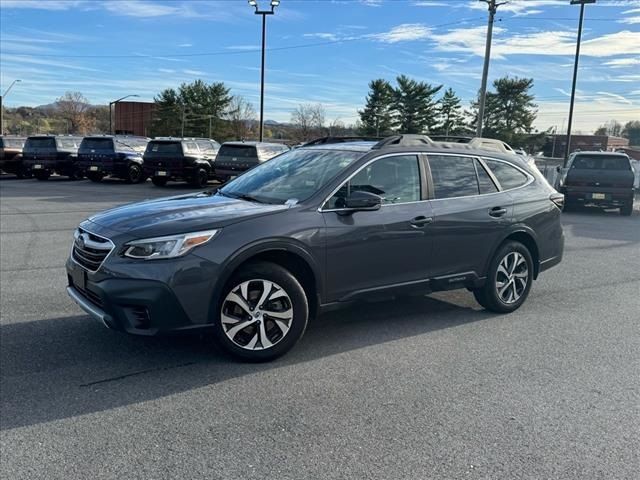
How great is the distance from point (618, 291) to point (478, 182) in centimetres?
262

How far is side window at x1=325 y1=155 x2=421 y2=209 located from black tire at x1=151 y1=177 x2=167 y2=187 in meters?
17.4

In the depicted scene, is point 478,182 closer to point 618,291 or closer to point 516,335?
point 516,335

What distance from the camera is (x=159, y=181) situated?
21.5 m

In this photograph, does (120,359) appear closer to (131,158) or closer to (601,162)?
(601,162)

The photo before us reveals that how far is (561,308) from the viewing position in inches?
238

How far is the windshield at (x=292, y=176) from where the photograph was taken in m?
4.80

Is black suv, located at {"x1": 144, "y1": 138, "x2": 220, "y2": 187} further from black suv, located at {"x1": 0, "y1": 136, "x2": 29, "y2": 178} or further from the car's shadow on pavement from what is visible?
the car's shadow on pavement

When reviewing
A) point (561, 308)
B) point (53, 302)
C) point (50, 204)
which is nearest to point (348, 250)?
point (561, 308)

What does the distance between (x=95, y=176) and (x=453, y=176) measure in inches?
791

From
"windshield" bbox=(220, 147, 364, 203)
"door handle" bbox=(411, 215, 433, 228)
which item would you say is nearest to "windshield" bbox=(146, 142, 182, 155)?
"windshield" bbox=(220, 147, 364, 203)

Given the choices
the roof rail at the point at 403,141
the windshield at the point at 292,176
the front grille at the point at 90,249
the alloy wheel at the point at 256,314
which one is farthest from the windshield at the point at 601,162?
the front grille at the point at 90,249

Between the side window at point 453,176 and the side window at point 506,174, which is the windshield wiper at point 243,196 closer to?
the side window at point 453,176

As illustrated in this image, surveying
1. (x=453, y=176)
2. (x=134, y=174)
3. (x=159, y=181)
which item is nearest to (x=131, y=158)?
(x=134, y=174)

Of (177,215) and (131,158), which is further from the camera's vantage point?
(131,158)
